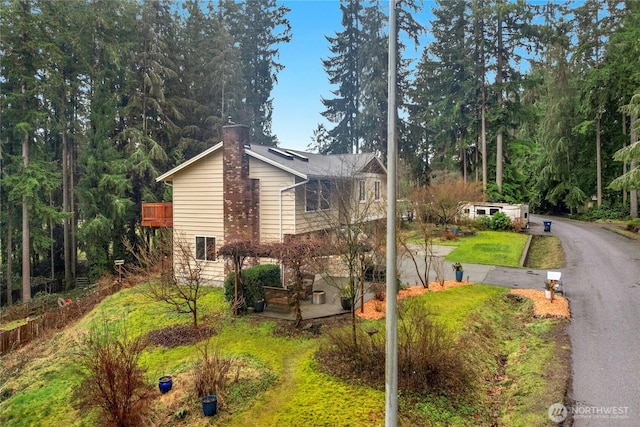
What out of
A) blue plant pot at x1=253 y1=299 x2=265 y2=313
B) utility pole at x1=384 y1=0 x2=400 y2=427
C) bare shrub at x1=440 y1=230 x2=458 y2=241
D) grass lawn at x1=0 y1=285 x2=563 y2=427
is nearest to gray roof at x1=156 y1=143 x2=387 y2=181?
blue plant pot at x1=253 y1=299 x2=265 y2=313

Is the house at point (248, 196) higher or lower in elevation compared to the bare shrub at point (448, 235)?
higher

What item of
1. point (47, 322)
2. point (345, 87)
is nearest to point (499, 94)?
point (345, 87)

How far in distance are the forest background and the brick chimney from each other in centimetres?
920

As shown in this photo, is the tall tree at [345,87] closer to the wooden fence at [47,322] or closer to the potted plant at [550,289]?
the potted plant at [550,289]

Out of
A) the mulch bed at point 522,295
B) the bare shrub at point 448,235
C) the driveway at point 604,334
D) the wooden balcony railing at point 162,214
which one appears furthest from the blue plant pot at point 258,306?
the bare shrub at point 448,235

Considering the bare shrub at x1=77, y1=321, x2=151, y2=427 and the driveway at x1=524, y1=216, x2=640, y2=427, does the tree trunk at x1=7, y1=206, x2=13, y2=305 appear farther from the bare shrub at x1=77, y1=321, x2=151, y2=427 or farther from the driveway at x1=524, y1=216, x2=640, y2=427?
the driveway at x1=524, y1=216, x2=640, y2=427

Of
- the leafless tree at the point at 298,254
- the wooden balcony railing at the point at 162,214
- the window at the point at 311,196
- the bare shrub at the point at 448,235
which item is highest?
the window at the point at 311,196

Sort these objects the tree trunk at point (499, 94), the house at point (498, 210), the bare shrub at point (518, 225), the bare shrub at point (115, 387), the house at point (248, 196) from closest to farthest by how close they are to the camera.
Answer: the bare shrub at point (115, 387) → the house at point (248, 196) → the bare shrub at point (518, 225) → the house at point (498, 210) → the tree trunk at point (499, 94)

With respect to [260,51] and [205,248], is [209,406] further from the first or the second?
[260,51]

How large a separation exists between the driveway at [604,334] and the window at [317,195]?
24.2 feet

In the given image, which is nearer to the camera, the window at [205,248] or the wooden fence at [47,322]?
the wooden fence at [47,322]

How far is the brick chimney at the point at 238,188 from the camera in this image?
1483cm

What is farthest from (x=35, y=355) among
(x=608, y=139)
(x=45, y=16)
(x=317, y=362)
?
(x=608, y=139)

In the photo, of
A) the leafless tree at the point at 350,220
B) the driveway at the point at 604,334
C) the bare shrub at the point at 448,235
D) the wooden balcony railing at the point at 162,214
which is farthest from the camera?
the bare shrub at the point at 448,235
